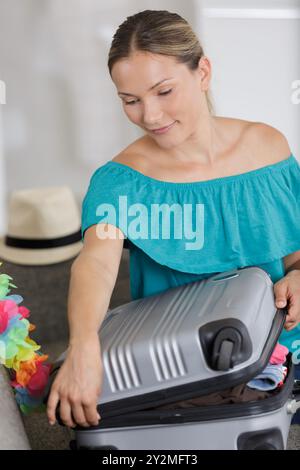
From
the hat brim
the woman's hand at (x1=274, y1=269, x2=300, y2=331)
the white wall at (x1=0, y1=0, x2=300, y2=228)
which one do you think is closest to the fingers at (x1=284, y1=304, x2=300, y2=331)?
the woman's hand at (x1=274, y1=269, x2=300, y2=331)

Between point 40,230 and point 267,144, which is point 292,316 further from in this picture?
point 40,230

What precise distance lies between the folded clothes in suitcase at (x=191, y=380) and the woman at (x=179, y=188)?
0.31ft

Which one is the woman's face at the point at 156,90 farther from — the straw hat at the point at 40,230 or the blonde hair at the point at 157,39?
the straw hat at the point at 40,230

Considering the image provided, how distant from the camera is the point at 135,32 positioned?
1027 millimetres

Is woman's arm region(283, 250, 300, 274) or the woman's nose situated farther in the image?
woman's arm region(283, 250, 300, 274)

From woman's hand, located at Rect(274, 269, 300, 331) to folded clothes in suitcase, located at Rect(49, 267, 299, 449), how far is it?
8 centimetres

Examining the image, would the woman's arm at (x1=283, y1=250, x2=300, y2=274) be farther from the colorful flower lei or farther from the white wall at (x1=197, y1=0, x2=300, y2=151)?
the white wall at (x1=197, y1=0, x2=300, y2=151)

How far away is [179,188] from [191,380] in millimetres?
375

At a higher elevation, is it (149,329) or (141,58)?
(141,58)

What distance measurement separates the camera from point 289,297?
102 cm

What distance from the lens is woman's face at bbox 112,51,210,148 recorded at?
0.99 metres

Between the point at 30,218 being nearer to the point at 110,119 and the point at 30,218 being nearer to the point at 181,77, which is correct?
the point at 110,119

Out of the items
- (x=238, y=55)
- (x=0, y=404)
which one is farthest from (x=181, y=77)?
(x=238, y=55)

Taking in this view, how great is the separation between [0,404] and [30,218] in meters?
1.05
